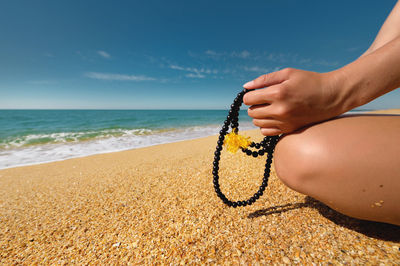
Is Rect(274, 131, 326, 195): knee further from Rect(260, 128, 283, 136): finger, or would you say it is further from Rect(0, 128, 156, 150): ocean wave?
Rect(0, 128, 156, 150): ocean wave

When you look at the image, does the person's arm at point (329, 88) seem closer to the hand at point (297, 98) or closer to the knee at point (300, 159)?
the hand at point (297, 98)

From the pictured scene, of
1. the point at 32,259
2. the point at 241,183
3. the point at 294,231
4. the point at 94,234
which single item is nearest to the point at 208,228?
the point at 294,231

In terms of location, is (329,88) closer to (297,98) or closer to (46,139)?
(297,98)

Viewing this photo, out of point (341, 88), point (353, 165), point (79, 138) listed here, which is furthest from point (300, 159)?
point (79, 138)

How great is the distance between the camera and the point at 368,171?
706mm

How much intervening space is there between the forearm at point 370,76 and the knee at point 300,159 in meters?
0.28

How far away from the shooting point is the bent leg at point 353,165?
2.29ft

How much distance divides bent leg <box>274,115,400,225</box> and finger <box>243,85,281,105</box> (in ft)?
0.88

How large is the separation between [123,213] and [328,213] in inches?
68.0

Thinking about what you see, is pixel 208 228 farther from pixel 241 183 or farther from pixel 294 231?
pixel 241 183

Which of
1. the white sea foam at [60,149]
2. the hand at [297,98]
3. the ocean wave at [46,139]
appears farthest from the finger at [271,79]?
the ocean wave at [46,139]

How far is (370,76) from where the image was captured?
0.80 metres

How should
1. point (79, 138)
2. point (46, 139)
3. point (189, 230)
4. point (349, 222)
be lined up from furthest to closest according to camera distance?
point (79, 138) → point (46, 139) → point (189, 230) → point (349, 222)

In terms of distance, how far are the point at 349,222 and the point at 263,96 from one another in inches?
42.7
